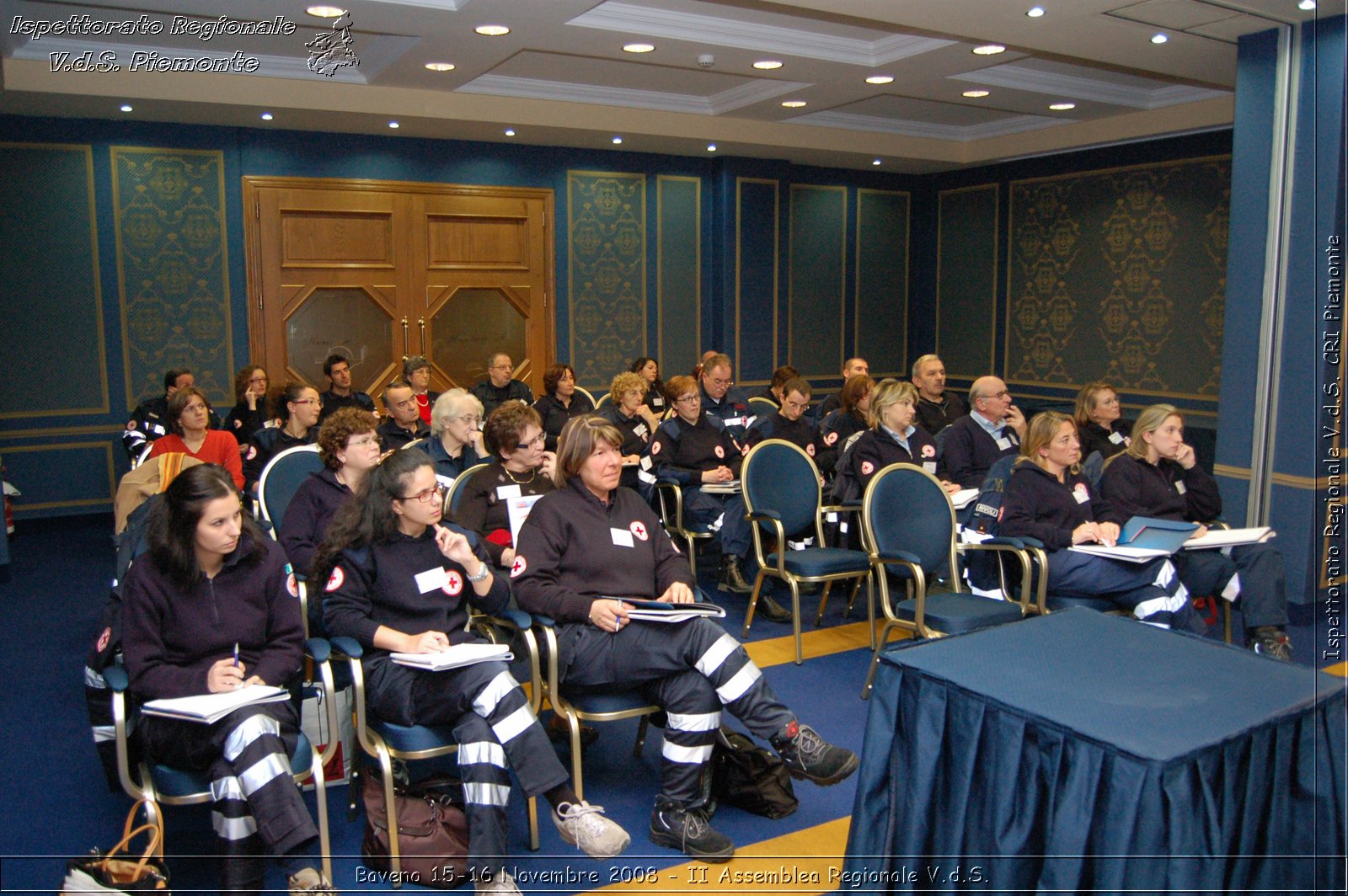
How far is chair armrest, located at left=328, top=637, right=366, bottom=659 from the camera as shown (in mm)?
2975

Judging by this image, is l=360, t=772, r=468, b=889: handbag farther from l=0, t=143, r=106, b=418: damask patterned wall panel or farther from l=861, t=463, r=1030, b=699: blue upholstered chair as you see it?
l=0, t=143, r=106, b=418: damask patterned wall panel

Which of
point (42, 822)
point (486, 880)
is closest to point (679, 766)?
point (486, 880)

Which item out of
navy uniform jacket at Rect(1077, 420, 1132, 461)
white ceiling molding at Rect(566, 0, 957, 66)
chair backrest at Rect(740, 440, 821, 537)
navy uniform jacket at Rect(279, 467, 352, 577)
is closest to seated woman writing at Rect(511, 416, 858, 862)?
navy uniform jacket at Rect(279, 467, 352, 577)

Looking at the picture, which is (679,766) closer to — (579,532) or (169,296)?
(579,532)

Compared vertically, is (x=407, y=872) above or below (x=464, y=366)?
below

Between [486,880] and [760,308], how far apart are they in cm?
812

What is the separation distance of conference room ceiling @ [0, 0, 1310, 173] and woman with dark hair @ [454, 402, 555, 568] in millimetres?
2503

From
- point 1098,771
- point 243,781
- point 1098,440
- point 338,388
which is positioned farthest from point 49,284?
point 1098,771

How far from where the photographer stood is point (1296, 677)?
2346 millimetres

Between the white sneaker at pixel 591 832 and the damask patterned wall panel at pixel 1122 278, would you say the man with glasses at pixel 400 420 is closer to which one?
the white sneaker at pixel 591 832

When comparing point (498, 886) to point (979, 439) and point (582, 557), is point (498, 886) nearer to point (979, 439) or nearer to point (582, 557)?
point (582, 557)

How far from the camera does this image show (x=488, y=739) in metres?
2.89

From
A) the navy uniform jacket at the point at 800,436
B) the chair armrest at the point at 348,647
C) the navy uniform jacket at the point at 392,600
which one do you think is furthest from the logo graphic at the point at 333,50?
the chair armrest at the point at 348,647

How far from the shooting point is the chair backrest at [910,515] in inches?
176
